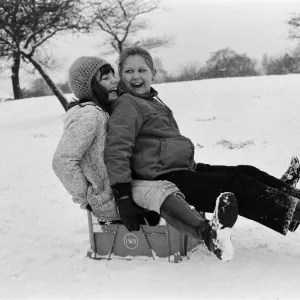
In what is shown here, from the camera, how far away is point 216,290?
2342 mm

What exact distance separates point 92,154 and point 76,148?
17cm

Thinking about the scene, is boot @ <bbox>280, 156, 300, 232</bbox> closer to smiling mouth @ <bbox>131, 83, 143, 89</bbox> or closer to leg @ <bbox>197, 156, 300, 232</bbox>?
leg @ <bbox>197, 156, 300, 232</bbox>

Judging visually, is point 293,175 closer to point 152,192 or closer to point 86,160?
point 152,192

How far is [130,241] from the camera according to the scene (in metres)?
2.92

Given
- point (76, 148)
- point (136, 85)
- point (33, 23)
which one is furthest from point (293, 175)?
point (33, 23)

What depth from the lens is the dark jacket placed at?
267 centimetres

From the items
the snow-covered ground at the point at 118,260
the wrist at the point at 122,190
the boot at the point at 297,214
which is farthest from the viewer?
the wrist at the point at 122,190

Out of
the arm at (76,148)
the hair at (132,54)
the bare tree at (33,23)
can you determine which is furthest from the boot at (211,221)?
the bare tree at (33,23)

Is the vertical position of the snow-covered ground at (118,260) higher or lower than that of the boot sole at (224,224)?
→ lower

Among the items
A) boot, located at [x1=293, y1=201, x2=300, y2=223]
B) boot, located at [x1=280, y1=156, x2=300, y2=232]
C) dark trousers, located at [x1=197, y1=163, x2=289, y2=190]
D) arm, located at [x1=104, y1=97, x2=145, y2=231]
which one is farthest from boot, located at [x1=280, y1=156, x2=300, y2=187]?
arm, located at [x1=104, y1=97, x2=145, y2=231]

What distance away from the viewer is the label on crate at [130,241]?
2908 mm

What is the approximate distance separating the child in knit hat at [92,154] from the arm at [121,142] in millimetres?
107

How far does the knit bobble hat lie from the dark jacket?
0.80 feet

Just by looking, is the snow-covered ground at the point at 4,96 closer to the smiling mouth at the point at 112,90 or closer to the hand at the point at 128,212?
the smiling mouth at the point at 112,90
